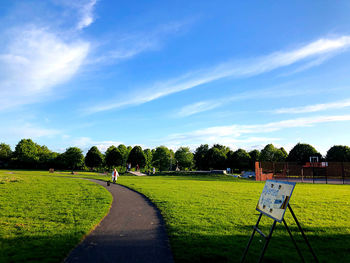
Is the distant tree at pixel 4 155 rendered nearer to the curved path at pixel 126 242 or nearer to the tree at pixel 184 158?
the tree at pixel 184 158

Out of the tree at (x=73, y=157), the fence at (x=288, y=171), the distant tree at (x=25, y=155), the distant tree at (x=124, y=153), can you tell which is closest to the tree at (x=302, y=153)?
the fence at (x=288, y=171)

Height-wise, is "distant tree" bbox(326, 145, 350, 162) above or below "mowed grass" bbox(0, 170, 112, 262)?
above

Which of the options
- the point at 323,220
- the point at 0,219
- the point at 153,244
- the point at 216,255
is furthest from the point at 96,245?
the point at 323,220

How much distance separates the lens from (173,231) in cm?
797

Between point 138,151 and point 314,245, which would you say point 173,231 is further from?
point 138,151

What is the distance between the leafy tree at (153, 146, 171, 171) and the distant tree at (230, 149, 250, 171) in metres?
29.1

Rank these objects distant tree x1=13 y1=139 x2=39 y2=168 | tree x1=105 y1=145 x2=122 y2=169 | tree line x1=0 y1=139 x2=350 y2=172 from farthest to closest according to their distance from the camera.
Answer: tree x1=105 y1=145 x2=122 y2=169 < distant tree x1=13 y1=139 x2=39 y2=168 < tree line x1=0 y1=139 x2=350 y2=172

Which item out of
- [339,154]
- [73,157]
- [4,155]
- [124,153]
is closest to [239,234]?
[339,154]

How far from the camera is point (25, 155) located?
9231 centimetres

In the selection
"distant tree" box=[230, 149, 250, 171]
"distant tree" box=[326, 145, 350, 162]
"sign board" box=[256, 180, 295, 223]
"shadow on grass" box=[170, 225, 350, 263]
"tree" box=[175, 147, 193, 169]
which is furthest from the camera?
"tree" box=[175, 147, 193, 169]

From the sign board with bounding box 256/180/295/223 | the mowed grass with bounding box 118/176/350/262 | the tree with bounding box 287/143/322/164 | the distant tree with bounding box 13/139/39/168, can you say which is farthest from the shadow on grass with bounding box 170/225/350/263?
the distant tree with bounding box 13/139/39/168

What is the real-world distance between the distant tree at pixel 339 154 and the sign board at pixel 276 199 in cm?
7460

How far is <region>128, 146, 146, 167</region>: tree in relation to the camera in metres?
95.9

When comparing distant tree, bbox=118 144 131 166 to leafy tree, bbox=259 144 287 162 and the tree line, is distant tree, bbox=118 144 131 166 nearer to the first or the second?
the tree line
